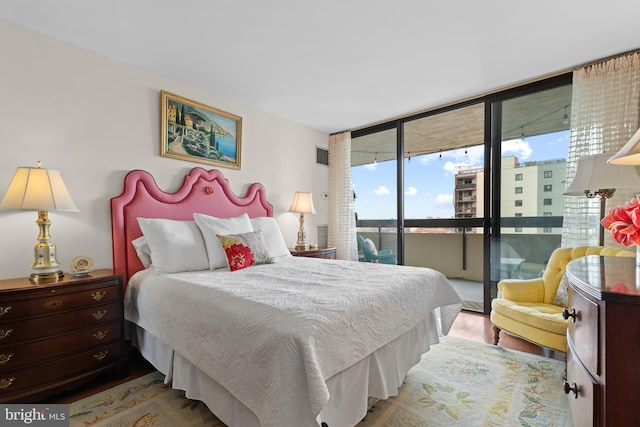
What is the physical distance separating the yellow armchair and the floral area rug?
0.25m

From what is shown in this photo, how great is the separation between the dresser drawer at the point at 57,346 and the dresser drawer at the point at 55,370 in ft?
0.12

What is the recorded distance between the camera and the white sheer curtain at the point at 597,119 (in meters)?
2.38

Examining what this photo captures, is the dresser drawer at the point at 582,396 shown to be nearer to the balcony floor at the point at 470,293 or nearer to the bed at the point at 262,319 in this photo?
the bed at the point at 262,319

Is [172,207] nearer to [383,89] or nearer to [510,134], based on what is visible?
[383,89]

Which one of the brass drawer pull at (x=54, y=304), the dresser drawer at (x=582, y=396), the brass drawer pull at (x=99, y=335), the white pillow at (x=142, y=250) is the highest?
the white pillow at (x=142, y=250)

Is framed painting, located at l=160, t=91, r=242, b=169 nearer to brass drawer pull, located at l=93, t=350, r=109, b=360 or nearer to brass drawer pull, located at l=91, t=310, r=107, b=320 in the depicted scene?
brass drawer pull, located at l=91, t=310, r=107, b=320

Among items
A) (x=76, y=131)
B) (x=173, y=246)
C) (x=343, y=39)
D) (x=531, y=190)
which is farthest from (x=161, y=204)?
(x=531, y=190)

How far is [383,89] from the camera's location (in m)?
3.07

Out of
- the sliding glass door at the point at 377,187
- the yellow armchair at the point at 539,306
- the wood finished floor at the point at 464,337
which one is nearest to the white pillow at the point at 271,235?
the wood finished floor at the point at 464,337

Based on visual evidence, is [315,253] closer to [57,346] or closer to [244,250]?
[244,250]

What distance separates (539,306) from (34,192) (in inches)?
151

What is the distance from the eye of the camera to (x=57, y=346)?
1.75 meters

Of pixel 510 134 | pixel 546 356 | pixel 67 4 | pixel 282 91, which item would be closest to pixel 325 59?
pixel 282 91

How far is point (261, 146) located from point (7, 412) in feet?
9.95
